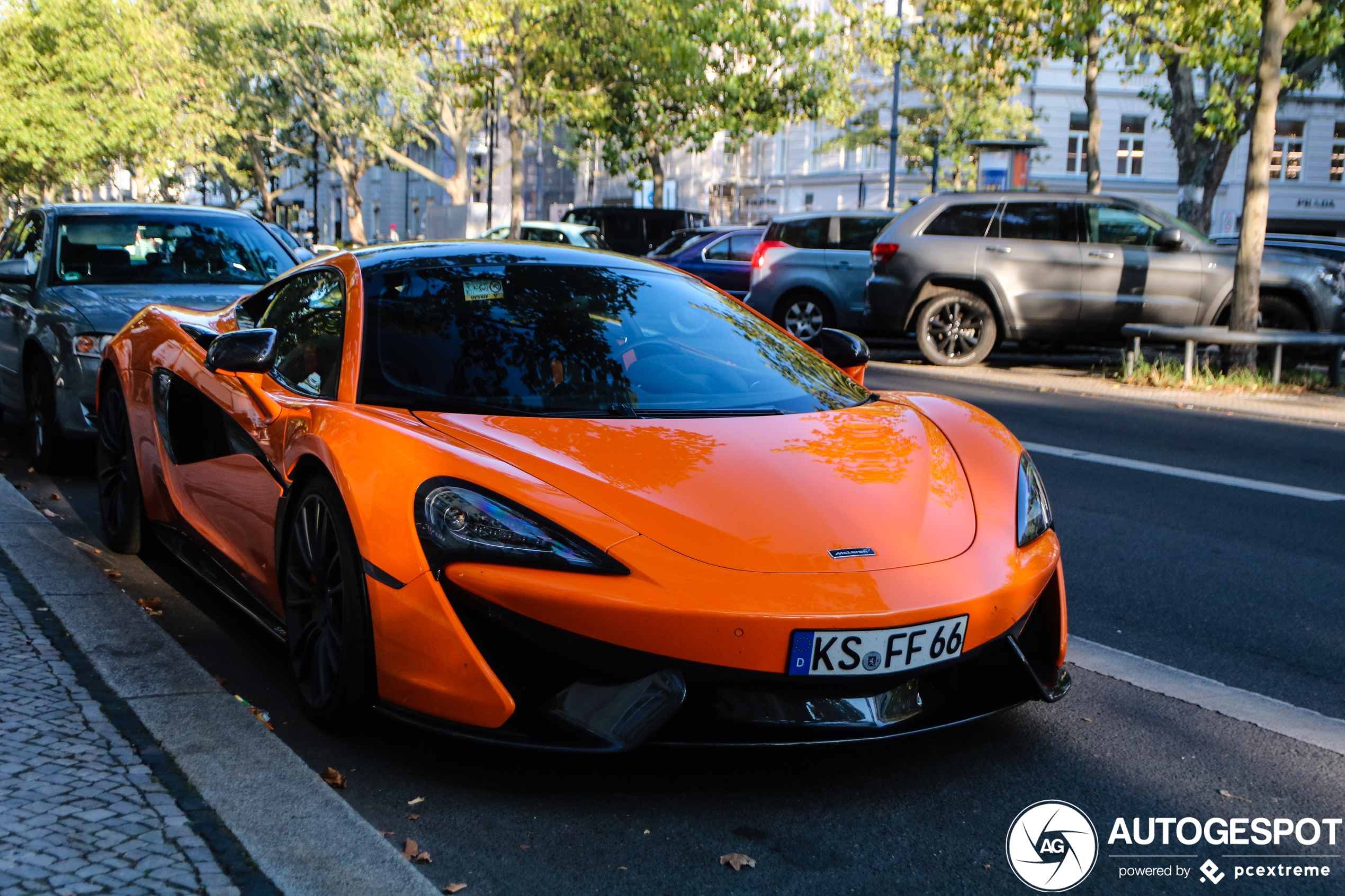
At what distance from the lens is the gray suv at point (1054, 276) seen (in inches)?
552

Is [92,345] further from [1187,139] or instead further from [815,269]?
[1187,139]

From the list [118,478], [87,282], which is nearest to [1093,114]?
[87,282]

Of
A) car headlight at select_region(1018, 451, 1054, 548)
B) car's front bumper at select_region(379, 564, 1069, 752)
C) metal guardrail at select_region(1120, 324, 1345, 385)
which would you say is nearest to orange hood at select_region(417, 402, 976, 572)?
car headlight at select_region(1018, 451, 1054, 548)

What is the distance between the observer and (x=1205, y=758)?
359 centimetres

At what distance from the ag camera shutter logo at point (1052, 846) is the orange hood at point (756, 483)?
639mm

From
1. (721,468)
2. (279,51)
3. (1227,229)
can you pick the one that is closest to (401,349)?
(721,468)

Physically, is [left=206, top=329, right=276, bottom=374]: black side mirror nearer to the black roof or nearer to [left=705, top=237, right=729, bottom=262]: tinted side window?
the black roof

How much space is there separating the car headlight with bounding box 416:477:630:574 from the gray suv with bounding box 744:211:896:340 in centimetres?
1323

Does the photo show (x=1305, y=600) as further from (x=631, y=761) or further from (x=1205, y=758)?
(x=631, y=761)

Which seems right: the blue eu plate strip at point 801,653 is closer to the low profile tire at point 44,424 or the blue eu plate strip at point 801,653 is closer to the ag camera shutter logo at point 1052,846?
the ag camera shutter logo at point 1052,846

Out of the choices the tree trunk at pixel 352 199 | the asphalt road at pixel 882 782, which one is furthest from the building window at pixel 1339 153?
the asphalt road at pixel 882 782

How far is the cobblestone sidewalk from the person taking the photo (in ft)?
8.65

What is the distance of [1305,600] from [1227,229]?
37.6 metres

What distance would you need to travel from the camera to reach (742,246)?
782 inches
